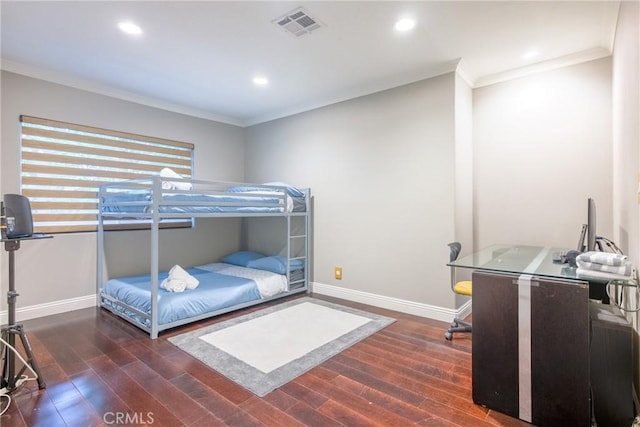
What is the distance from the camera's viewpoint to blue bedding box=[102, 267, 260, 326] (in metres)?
2.98

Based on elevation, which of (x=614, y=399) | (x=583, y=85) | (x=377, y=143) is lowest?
(x=614, y=399)

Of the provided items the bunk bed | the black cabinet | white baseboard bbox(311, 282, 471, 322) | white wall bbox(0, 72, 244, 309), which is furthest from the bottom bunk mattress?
the black cabinet

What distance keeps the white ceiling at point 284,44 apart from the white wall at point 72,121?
0.17 m

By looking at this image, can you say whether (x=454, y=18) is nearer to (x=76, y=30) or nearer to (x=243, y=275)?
(x=76, y=30)

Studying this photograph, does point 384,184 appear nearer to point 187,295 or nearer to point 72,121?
point 187,295

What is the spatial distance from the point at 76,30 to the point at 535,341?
3.93 m

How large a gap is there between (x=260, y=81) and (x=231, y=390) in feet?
10.1

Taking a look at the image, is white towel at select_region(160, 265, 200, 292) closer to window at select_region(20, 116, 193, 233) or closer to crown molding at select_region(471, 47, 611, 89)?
window at select_region(20, 116, 193, 233)

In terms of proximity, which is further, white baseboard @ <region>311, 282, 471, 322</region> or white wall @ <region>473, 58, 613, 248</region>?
white baseboard @ <region>311, 282, 471, 322</region>

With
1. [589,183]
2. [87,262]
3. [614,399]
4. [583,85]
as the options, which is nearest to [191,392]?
Result: [614,399]

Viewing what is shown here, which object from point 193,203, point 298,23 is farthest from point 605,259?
point 193,203

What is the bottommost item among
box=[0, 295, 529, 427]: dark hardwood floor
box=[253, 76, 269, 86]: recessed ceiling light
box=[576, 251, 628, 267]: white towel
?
box=[0, 295, 529, 427]: dark hardwood floor

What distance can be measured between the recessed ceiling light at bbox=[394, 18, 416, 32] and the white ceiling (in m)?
0.05

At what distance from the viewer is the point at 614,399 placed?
1.61m
